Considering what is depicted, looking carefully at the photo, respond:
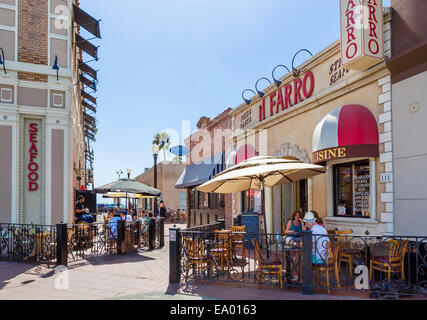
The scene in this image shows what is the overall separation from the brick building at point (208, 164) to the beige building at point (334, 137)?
3.26 meters

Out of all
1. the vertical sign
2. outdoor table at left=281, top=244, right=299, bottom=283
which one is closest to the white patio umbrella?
outdoor table at left=281, top=244, right=299, bottom=283

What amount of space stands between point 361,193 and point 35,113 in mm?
10167

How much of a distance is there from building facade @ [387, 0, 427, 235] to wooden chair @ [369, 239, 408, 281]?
2.99ft

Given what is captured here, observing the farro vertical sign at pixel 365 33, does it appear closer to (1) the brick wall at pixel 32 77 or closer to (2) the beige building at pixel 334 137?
(2) the beige building at pixel 334 137

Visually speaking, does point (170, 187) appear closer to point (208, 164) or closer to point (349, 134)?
point (208, 164)

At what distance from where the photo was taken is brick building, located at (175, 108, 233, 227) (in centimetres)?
1738

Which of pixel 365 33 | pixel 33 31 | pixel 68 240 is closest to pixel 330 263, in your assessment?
pixel 365 33

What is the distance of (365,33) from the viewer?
817cm

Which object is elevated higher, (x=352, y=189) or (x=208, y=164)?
(x=208, y=164)

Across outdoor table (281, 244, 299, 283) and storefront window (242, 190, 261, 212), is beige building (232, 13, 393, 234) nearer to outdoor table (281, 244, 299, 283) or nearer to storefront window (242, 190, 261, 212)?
storefront window (242, 190, 261, 212)

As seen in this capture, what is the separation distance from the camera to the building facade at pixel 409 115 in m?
7.40

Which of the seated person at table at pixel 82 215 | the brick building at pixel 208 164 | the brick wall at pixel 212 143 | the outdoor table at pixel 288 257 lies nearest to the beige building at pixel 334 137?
the outdoor table at pixel 288 257
